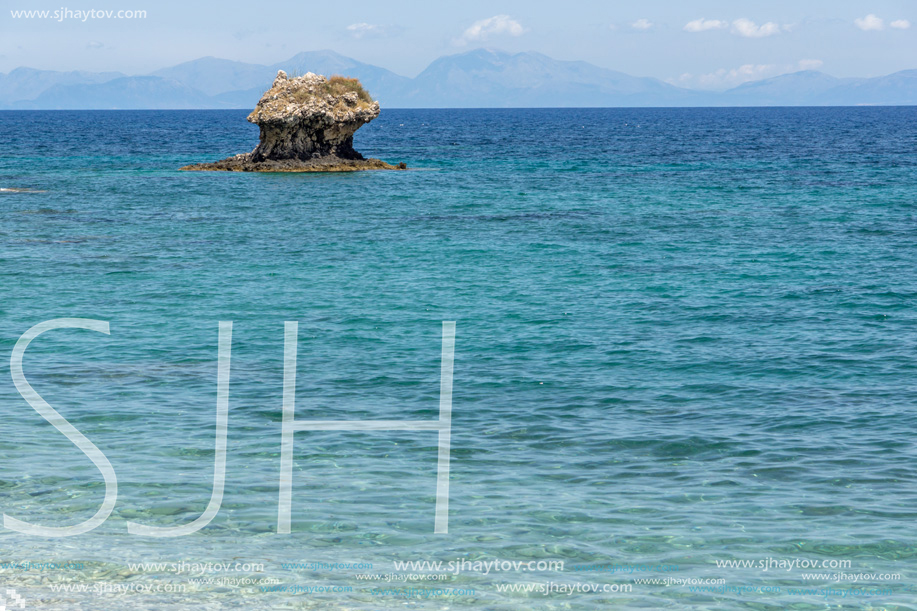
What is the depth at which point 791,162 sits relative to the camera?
3123 inches

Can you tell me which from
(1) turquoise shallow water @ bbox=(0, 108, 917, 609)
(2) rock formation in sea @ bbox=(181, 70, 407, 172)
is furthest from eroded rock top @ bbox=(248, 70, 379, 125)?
(1) turquoise shallow water @ bbox=(0, 108, 917, 609)

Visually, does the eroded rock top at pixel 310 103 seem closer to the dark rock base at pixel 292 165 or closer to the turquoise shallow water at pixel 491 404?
the dark rock base at pixel 292 165

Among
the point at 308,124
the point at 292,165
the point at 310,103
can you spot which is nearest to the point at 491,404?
the point at 310,103

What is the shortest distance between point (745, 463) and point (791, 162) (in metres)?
71.7

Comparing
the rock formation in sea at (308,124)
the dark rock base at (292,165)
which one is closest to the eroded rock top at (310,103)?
the rock formation in sea at (308,124)

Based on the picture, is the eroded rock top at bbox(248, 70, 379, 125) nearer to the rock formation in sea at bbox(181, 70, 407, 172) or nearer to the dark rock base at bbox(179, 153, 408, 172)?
the rock formation in sea at bbox(181, 70, 407, 172)

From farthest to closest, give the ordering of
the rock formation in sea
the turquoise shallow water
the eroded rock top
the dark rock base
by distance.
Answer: the dark rock base
the rock formation in sea
the eroded rock top
the turquoise shallow water

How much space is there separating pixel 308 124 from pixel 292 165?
3.16 m

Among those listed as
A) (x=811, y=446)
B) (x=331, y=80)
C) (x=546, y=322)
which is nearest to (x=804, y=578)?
(x=811, y=446)

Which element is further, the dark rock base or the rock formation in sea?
the dark rock base

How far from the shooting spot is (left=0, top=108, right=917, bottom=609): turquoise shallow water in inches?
391

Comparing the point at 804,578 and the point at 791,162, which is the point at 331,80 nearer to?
the point at 791,162

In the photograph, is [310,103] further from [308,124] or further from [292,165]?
[292,165]

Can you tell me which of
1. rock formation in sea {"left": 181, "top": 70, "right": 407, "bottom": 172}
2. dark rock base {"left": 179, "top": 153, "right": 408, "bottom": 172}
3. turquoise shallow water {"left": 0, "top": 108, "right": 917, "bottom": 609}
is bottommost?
turquoise shallow water {"left": 0, "top": 108, "right": 917, "bottom": 609}
